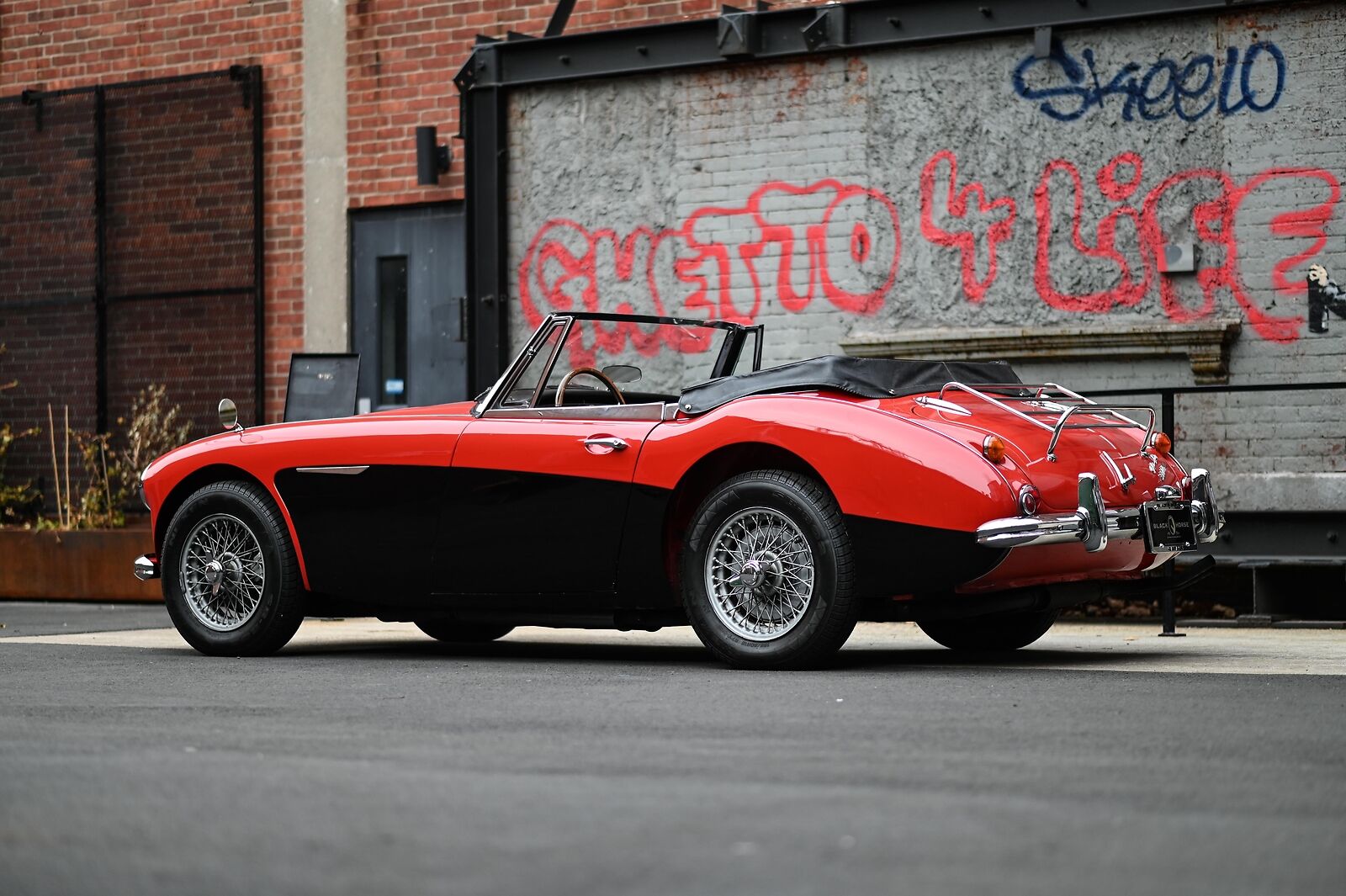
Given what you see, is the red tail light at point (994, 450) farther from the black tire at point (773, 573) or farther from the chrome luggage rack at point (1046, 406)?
the black tire at point (773, 573)

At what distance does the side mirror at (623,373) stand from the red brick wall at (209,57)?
8.39m

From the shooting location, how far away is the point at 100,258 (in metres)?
17.5

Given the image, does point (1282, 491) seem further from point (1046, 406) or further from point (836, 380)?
point (836, 380)

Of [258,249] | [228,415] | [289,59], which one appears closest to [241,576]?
[228,415]

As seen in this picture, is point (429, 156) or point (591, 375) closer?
point (591, 375)

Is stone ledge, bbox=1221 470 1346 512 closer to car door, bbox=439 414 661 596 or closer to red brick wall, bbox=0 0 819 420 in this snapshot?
car door, bbox=439 414 661 596

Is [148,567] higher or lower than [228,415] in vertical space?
lower

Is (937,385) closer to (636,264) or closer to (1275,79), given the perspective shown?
(1275,79)

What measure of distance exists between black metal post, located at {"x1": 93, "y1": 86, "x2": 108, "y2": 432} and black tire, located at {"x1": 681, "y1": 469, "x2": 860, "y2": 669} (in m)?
11.1

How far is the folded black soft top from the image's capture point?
24.7ft

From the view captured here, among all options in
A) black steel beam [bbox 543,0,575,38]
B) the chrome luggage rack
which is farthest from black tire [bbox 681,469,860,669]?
black steel beam [bbox 543,0,575,38]

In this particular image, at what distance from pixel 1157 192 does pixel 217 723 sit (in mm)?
7432

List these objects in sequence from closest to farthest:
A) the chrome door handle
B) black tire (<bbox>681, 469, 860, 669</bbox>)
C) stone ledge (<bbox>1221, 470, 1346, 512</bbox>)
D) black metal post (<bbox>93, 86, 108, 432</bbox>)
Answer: black tire (<bbox>681, 469, 860, 669</bbox>) → the chrome door handle → stone ledge (<bbox>1221, 470, 1346, 512</bbox>) → black metal post (<bbox>93, 86, 108, 432</bbox>)

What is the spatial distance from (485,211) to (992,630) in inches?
256
